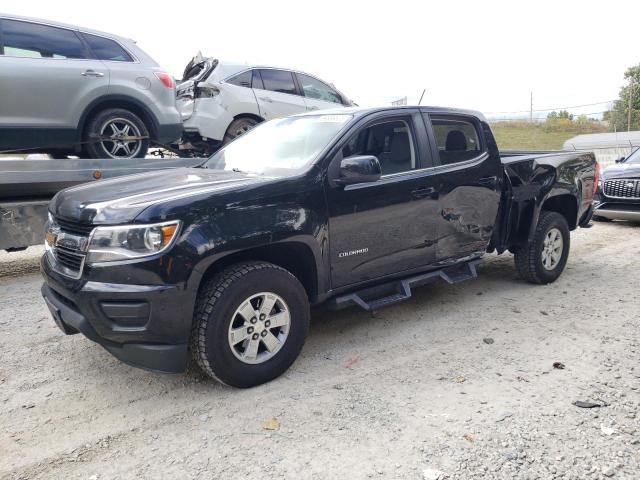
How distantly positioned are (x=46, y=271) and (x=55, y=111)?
2.82 metres

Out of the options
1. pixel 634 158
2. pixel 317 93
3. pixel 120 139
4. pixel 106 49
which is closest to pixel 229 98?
pixel 317 93

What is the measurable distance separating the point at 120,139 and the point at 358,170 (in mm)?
3612

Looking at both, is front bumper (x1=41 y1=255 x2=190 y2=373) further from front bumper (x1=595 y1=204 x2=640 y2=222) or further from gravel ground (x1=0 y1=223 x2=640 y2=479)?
front bumper (x1=595 y1=204 x2=640 y2=222)

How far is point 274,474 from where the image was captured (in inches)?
96.8

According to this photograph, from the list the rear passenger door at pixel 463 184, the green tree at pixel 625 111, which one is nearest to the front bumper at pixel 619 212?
the rear passenger door at pixel 463 184

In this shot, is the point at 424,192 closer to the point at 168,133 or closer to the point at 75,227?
the point at 75,227

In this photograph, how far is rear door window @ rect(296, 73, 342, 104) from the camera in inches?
350

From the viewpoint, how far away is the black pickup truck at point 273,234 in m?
2.86

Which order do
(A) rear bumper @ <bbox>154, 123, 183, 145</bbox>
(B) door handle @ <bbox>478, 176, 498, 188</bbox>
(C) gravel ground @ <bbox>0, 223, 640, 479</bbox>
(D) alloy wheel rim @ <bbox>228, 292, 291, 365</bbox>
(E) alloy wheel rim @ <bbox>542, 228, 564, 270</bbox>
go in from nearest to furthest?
(C) gravel ground @ <bbox>0, 223, 640, 479</bbox>
(D) alloy wheel rim @ <bbox>228, 292, 291, 365</bbox>
(B) door handle @ <bbox>478, 176, 498, 188</bbox>
(E) alloy wheel rim @ <bbox>542, 228, 564, 270</bbox>
(A) rear bumper @ <bbox>154, 123, 183, 145</bbox>

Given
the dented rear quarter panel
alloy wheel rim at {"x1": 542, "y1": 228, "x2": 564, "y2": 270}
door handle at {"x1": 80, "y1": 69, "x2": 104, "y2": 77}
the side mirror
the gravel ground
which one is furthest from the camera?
door handle at {"x1": 80, "y1": 69, "x2": 104, "y2": 77}

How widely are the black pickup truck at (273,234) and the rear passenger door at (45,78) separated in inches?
85.9

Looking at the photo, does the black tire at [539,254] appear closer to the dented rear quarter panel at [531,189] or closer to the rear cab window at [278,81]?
the dented rear quarter panel at [531,189]

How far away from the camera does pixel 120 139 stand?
19.5 ft

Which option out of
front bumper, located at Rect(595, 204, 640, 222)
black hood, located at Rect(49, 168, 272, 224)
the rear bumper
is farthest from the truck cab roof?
front bumper, located at Rect(595, 204, 640, 222)
